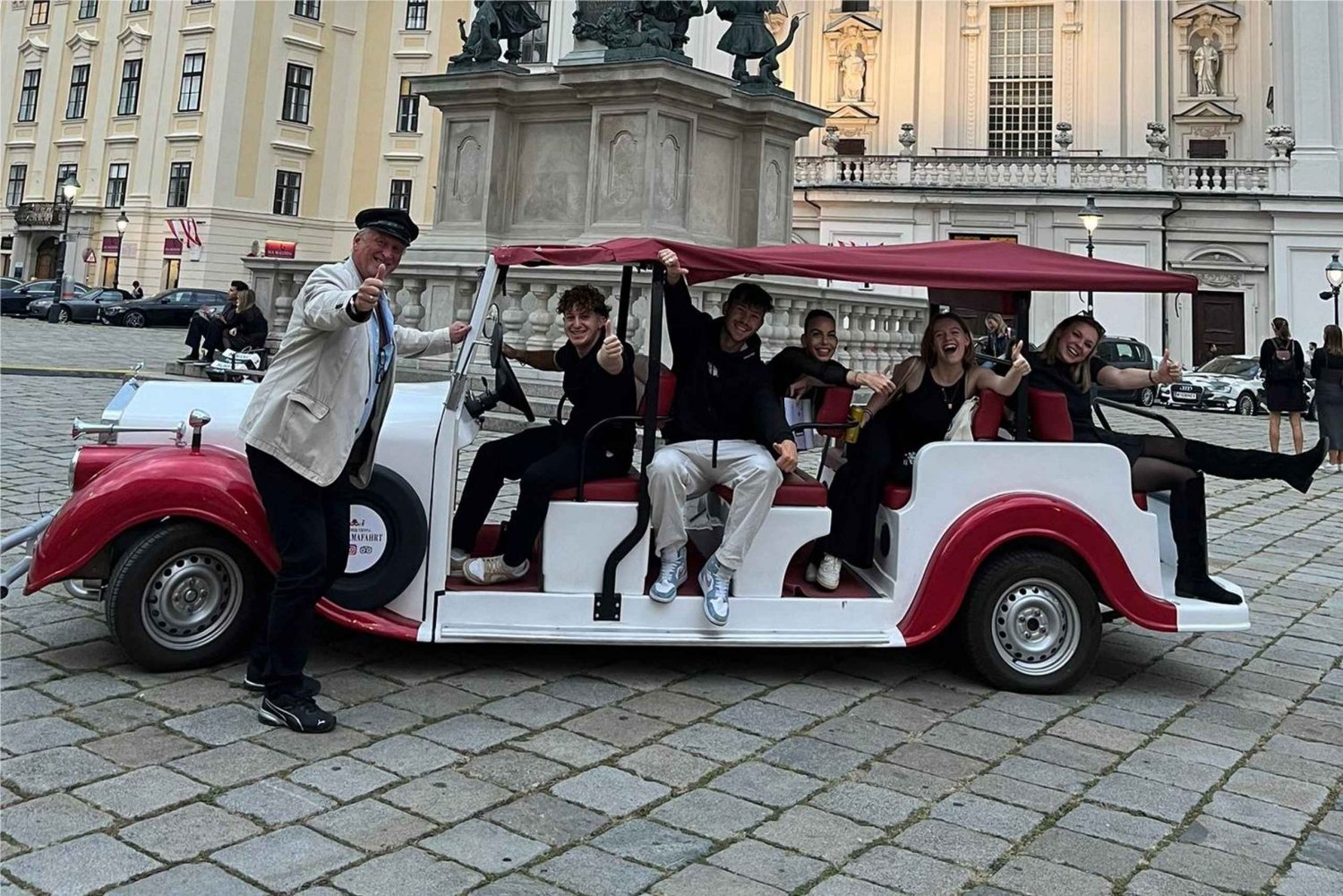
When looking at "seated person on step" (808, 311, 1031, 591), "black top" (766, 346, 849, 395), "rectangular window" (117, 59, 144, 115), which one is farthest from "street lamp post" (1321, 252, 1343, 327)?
"rectangular window" (117, 59, 144, 115)

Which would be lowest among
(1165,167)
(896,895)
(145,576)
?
(896,895)

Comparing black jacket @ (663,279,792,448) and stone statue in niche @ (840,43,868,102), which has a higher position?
stone statue in niche @ (840,43,868,102)

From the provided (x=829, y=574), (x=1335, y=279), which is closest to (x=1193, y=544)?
(x=829, y=574)

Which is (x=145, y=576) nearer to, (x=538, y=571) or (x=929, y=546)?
(x=538, y=571)

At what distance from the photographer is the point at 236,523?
4574 millimetres

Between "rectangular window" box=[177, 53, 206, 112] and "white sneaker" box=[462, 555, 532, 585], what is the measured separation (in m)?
48.3

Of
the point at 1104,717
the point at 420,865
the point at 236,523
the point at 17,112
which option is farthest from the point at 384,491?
the point at 17,112

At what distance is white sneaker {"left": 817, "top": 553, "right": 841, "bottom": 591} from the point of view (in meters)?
5.21

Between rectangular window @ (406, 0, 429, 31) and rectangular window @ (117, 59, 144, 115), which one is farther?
rectangular window @ (406, 0, 429, 31)

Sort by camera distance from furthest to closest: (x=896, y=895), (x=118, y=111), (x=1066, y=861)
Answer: (x=118, y=111)
(x=1066, y=861)
(x=896, y=895)

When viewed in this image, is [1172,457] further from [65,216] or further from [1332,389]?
[65,216]

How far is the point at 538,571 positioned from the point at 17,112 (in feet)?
197

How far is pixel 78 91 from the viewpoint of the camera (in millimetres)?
50781

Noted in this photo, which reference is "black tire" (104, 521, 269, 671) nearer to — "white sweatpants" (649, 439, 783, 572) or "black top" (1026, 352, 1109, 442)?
"white sweatpants" (649, 439, 783, 572)
